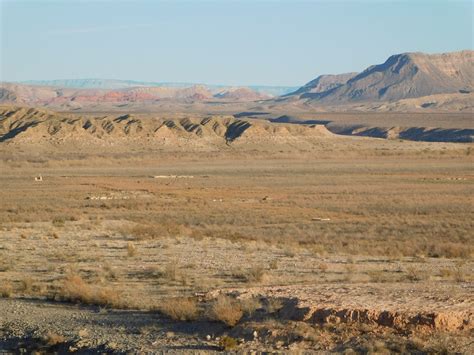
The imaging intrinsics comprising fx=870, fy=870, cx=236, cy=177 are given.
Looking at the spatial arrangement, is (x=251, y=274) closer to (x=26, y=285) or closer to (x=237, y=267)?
(x=237, y=267)

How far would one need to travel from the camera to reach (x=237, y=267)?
21266mm

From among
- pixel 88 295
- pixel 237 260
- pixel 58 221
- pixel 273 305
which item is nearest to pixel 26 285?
pixel 88 295

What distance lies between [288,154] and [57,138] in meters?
28.6

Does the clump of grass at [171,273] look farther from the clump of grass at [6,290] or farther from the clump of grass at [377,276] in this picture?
the clump of grass at [377,276]

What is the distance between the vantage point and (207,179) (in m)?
71.5

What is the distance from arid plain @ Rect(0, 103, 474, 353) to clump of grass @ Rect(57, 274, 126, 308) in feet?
0.12

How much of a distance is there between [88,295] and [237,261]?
23.4ft

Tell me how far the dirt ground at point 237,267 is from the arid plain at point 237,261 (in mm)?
45

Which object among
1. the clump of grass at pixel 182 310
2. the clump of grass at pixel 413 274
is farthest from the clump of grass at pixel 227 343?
the clump of grass at pixel 413 274

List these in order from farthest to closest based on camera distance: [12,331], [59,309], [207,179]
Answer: [207,179]
[59,309]
[12,331]

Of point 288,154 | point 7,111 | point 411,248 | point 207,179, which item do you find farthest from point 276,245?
point 7,111

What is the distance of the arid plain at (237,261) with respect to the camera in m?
12.6

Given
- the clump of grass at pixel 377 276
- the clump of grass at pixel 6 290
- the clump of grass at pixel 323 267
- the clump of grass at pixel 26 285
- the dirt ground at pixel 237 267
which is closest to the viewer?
the dirt ground at pixel 237 267

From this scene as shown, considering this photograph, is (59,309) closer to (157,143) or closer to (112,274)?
(112,274)
